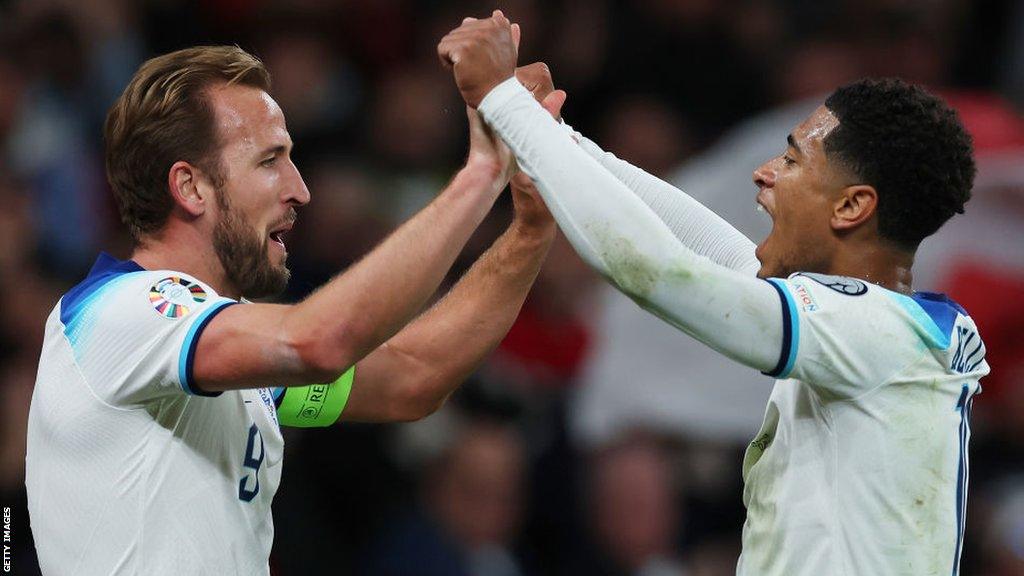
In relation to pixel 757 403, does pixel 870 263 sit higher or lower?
higher

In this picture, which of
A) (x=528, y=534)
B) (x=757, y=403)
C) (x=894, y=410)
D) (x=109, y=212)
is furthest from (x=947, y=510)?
(x=109, y=212)

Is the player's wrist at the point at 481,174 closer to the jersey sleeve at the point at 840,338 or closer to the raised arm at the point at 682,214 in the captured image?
the raised arm at the point at 682,214

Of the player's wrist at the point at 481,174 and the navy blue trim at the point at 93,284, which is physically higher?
the player's wrist at the point at 481,174

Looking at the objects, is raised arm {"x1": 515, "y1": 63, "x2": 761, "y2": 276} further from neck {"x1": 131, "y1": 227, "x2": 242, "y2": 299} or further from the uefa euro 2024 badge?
the uefa euro 2024 badge

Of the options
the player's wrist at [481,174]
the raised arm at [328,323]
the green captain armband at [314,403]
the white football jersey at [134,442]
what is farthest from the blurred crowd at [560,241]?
the player's wrist at [481,174]

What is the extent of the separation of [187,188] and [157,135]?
0.15m

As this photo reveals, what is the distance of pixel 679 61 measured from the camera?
9078 mm

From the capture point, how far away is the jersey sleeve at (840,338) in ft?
10.8

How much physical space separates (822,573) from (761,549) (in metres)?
0.18

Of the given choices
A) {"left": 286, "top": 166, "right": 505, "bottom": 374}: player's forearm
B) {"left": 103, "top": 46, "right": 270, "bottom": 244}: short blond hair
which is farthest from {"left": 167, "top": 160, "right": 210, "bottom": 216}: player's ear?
{"left": 286, "top": 166, "right": 505, "bottom": 374}: player's forearm

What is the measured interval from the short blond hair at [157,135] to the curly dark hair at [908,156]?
1.59 metres

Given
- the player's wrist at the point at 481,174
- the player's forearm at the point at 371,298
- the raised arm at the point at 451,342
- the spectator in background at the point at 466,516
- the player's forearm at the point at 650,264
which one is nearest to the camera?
the player's forearm at the point at 650,264

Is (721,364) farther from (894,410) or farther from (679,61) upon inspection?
(894,410)

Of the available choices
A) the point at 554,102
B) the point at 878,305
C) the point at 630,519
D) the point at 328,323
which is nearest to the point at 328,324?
the point at 328,323
